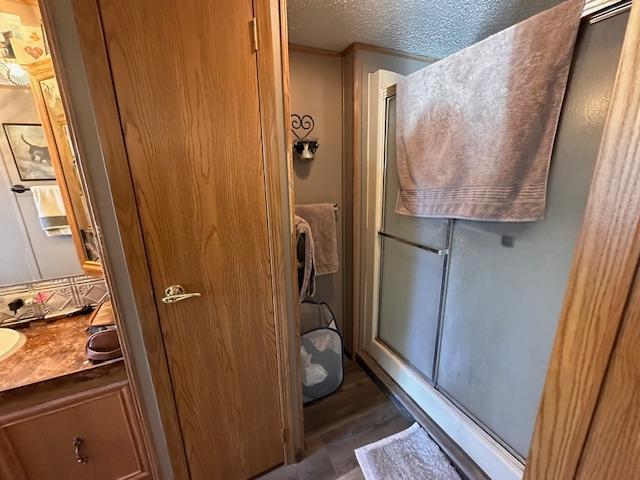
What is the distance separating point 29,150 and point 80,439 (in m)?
1.19

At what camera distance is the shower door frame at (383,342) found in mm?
1231

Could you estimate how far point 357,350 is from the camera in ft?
7.06

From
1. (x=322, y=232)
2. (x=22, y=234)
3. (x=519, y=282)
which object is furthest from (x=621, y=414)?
(x=22, y=234)

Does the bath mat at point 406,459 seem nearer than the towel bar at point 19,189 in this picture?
No

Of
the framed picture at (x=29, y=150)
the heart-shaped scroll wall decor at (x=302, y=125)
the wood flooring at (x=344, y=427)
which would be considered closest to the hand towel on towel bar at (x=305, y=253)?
the heart-shaped scroll wall decor at (x=302, y=125)

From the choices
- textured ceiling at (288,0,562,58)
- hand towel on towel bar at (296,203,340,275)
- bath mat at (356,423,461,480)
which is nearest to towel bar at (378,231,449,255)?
hand towel on towel bar at (296,203,340,275)

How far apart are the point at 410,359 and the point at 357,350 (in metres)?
0.54

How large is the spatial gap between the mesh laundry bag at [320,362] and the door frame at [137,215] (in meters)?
0.52

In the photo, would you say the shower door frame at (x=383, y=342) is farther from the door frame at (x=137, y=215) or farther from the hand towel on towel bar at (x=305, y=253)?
the door frame at (x=137, y=215)

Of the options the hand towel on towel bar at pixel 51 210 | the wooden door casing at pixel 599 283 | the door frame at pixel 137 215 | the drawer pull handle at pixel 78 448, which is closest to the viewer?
the wooden door casing at pixel 599 283

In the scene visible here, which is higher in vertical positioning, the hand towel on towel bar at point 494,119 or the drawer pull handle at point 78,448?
the hand towel on towel bar at point 494,119

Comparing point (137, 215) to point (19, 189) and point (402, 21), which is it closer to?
point (19, 189)

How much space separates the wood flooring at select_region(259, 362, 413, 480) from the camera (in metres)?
1.37

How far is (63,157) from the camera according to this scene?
116cm
